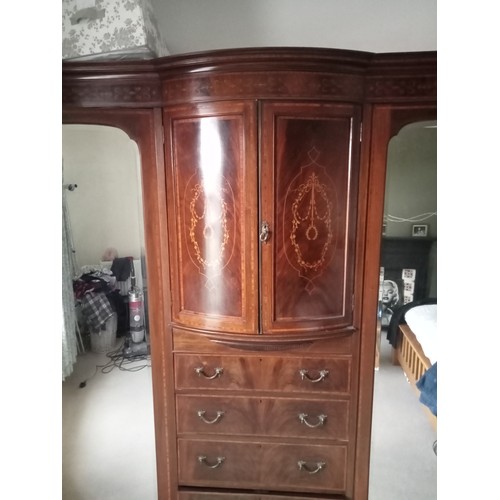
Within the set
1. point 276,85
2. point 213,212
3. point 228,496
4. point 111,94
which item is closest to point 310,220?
point 213,212

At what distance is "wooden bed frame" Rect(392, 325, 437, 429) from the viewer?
1370mm

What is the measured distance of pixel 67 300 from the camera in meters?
1.36

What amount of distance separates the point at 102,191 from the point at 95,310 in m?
0.43

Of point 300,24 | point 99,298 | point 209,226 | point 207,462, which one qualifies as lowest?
point 207,462

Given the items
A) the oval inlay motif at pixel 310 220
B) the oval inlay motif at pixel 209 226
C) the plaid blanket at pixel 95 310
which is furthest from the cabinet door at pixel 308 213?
the plaid blanket at pixel 95 310

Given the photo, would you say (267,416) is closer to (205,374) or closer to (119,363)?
(205,374)

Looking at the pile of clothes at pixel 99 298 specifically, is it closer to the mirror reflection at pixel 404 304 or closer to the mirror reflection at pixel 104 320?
the mirror reflection at pixel 104 320

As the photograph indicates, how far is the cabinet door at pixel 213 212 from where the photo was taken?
3.86ft

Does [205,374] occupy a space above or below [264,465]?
above

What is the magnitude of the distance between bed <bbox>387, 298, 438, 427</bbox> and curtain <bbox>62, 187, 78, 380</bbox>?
3.67 ft

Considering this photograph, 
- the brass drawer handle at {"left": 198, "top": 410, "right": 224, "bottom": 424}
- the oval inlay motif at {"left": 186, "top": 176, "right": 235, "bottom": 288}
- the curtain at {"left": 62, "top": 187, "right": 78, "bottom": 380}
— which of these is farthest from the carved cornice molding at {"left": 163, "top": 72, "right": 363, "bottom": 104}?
the brass drawer handle at {"left": 198, "top": 410, "right": 224, "bottom": 424}

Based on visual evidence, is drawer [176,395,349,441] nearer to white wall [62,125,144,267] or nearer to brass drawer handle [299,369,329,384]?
brass drawer handle [299,369,329,384]
